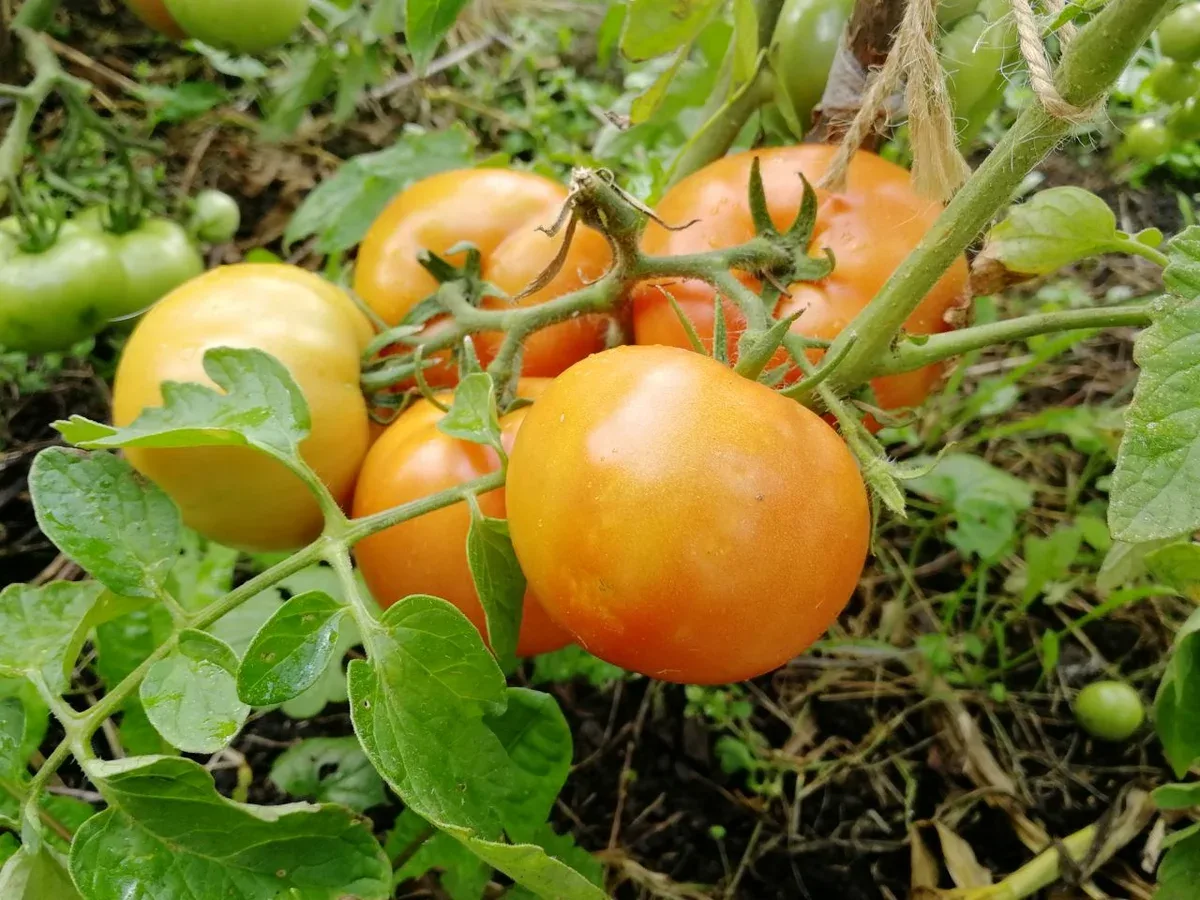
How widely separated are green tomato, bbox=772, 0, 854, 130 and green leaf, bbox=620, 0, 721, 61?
0.31 feet

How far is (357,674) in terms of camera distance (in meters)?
0.59

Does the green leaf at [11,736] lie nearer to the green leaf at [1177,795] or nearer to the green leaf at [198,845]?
the green leaf at [198,845]

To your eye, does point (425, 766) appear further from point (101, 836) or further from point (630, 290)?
point (630, 290)

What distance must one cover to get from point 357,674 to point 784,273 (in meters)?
0.48

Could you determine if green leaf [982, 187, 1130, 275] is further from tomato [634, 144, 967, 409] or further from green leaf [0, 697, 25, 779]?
green leaf [0, 697, 25, 779]

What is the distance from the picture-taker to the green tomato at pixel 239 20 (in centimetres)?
119

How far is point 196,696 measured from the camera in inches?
23.9

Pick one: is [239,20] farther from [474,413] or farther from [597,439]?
[597,439]

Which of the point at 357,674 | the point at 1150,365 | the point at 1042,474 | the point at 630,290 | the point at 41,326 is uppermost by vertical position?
the point at 1150,365

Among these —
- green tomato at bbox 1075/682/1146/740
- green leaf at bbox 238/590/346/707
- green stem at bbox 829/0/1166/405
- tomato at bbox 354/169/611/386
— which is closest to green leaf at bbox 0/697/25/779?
green leaf at bbox 238/590/346/707

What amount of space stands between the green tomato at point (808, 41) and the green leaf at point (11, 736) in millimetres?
878

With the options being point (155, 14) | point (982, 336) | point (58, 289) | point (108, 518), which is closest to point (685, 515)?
point (982, 336)

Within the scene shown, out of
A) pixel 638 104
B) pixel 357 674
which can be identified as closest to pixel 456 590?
pixel 357 674

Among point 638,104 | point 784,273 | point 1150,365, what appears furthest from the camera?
point 638,104
